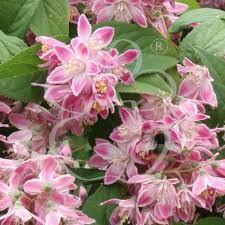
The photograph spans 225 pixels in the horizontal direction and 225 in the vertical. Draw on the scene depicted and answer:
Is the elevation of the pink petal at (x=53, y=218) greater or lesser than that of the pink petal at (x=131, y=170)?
greater

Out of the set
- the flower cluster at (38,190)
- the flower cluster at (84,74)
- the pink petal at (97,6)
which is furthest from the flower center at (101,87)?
the pink petal at (97,6)

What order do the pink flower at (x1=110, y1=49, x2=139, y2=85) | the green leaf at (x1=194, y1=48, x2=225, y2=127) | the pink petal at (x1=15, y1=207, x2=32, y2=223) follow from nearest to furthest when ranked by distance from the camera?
the pink petal at (x1=15, y1=207, x2=32, y2=223), the pink flower at (x1=110, y1=49, x2=139, y2=85), the green leaf at (x1=194, y1=48, x2=225, y2=127)

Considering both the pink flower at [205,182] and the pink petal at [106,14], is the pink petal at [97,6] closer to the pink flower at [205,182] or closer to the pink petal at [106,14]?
the pink petal at [106,14]

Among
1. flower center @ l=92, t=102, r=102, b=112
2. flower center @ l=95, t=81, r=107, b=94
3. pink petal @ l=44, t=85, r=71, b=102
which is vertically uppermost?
flower center @ l=95, t=81, r=107, b=94

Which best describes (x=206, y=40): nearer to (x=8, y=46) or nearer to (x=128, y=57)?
(x=128, y=57)

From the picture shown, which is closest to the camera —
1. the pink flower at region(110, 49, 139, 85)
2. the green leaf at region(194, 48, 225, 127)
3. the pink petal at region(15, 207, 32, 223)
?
the pink petal at region(15, 207, 32, 223)

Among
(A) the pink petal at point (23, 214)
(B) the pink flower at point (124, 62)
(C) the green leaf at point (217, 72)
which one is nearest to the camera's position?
(A) the pink petal at point (23, 214)

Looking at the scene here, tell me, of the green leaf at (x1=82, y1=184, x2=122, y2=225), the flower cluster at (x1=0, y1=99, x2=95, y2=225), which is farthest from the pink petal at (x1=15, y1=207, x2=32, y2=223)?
the green leaf at (x1=82, y1=184, x2=122, y2=225)

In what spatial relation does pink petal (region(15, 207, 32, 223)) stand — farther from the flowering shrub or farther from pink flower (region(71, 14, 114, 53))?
pink flower (region(71, 14, 114, 53))
